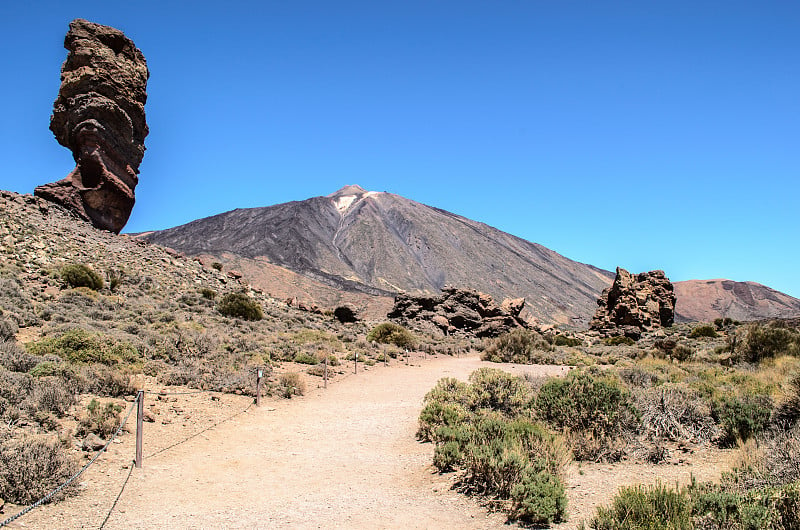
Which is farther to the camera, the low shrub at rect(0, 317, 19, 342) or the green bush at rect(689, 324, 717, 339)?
the green bush at rect(689, 324, 717, 339)

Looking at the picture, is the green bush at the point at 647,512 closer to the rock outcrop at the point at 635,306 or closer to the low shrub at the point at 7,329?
the low shrub at the point at 7,329

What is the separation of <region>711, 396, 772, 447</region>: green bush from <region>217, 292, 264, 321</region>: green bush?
831 inches

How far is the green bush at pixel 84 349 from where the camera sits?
11.4 m

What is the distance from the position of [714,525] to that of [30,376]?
10020mm

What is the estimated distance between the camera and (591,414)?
7.94 meters

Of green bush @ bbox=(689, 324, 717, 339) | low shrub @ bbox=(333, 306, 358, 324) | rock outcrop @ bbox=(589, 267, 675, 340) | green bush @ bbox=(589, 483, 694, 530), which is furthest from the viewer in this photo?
rock outcrop @ bbox=(589, 267, 675, 340)

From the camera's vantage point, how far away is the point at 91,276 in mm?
21344

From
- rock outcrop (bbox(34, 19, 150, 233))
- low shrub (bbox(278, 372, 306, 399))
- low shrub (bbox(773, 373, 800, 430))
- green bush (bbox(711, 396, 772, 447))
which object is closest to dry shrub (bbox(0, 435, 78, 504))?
low shrub (bbox(278, 372, 306, 399))

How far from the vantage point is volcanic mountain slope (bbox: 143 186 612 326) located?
100125 millimetres

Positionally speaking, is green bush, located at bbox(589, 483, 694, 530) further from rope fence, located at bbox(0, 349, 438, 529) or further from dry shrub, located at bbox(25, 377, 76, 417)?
dry shrub, located at bbox(25, 377, 76, 417)

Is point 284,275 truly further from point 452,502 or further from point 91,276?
point 452,502

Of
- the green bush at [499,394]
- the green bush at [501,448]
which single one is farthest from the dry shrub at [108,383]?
the green bush at [499,394]

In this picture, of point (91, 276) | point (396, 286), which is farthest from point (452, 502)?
point (396, 286)

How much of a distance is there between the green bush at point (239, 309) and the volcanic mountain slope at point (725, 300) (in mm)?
117095
